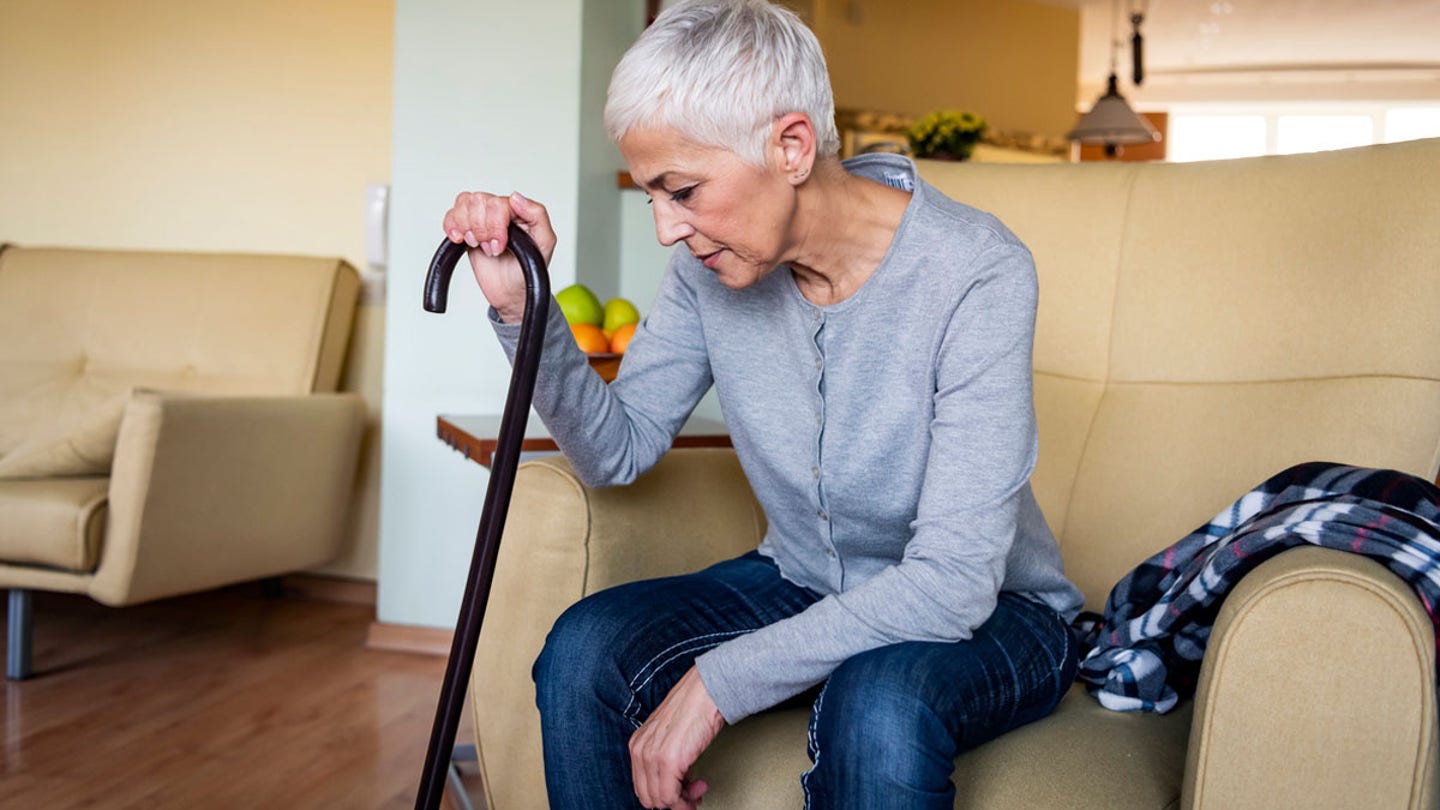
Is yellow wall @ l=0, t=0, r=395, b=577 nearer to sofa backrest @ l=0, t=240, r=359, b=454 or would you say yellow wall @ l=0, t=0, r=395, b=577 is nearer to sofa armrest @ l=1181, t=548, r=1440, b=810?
sofa backrest @ l=0, t=240, r=359, b=454

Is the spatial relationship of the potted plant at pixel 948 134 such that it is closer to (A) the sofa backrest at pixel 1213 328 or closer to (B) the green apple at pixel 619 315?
(B) the green apple at pixel 619 315

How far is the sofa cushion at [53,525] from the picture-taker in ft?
8.16

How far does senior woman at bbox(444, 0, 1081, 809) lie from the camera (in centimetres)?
109

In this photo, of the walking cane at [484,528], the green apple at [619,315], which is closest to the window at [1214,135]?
the green apple at [619,315]

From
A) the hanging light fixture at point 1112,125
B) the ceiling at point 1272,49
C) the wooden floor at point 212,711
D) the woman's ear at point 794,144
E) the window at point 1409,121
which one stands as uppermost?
the ceiling at point 1272,49

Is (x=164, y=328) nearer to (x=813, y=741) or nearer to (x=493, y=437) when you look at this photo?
(x=493, y=437)

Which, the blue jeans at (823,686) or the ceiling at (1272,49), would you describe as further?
the ceiling at (1272,49)

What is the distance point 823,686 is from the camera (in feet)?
4.00

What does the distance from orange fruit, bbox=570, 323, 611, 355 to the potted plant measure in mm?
2404

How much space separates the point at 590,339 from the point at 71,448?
4.41ft

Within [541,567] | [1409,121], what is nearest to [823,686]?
[541,567]

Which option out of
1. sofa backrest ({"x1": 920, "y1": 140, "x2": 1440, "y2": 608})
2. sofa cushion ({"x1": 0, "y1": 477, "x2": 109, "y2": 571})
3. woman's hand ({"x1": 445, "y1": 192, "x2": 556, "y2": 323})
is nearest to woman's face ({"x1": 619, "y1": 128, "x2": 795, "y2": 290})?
woman's hand ({"x1": 445, "y1": 192, "x2": 556, "y2": 323})

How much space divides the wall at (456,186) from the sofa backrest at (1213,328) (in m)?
1.18

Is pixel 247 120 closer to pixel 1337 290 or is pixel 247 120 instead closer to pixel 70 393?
pixel 70 393
